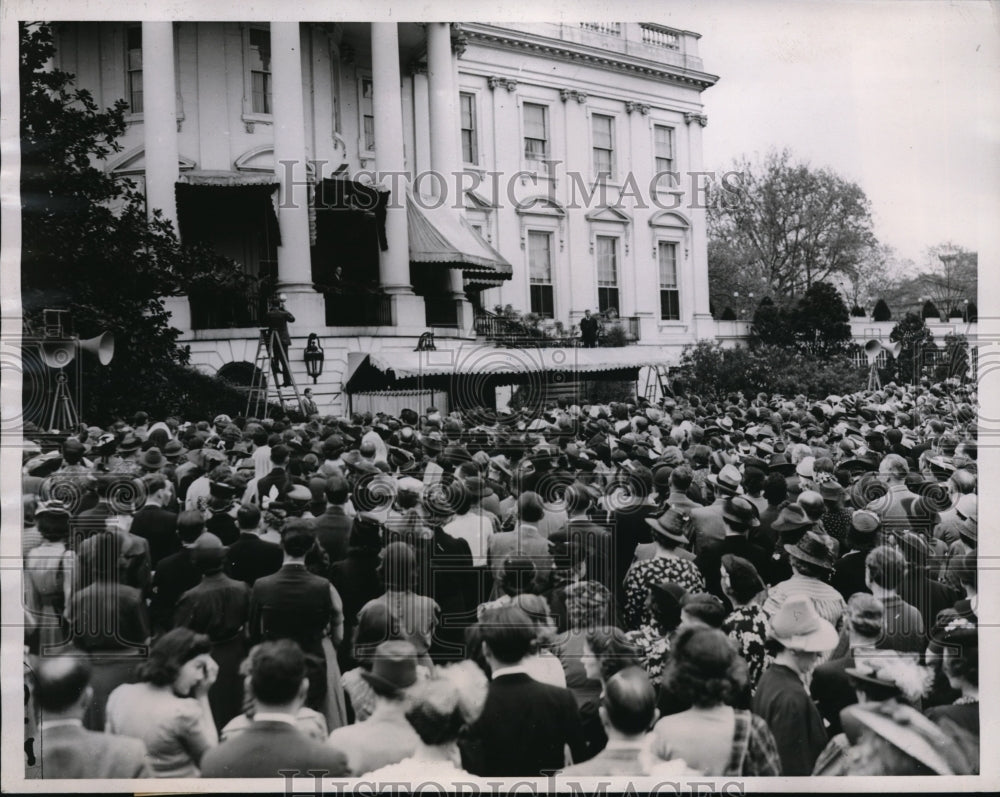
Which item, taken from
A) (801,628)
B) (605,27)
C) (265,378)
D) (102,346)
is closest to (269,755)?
(265,378)

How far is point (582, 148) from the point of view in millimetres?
4969

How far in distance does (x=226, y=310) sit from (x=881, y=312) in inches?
151

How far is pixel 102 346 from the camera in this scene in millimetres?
4641

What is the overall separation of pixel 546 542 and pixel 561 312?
1.40 metres

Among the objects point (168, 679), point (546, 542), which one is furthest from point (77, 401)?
point (546, 542)

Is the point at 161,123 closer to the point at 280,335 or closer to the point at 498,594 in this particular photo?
the point at 280,335

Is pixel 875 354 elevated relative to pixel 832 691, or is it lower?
elevated

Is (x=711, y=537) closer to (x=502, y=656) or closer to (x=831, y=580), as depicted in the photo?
(x=831, y=580)

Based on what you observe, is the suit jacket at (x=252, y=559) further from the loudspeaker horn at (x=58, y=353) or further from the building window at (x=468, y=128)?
the building window at (x=468, y=128)

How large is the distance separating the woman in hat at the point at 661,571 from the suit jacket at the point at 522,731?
2.31 feet

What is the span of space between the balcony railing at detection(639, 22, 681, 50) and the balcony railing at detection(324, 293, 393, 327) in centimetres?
217

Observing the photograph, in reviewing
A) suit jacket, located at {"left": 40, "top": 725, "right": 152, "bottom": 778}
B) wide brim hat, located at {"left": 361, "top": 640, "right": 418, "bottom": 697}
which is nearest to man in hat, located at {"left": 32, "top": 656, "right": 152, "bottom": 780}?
suit jacket, located at {"left": 40, "top": 725, "right": 152, "bottom": 778}

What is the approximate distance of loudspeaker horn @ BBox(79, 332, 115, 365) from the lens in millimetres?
4613

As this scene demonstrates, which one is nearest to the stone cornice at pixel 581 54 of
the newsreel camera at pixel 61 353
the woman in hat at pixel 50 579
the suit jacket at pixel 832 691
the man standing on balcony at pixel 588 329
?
the man standing on balcony at pixel 588 329
